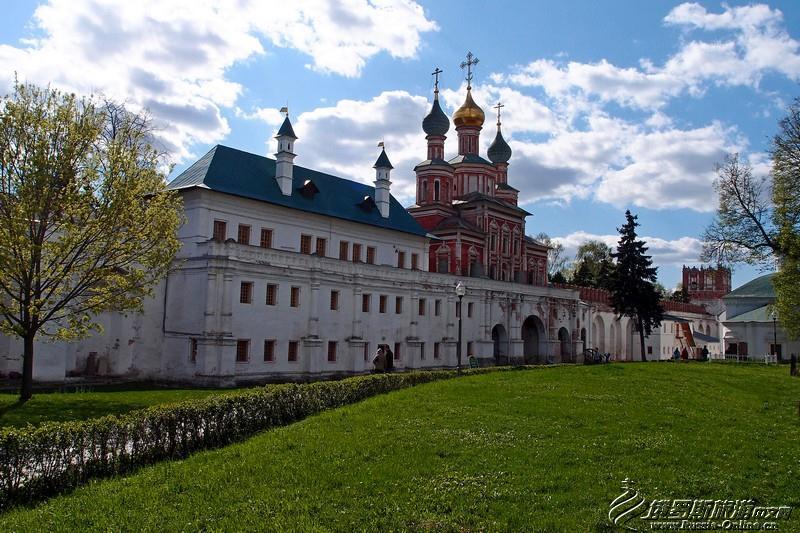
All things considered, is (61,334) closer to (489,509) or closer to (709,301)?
(489,509)

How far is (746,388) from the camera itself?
24.3 metres

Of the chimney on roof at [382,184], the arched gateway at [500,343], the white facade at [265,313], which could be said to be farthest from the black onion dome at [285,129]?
the arched gateway at [500,343]

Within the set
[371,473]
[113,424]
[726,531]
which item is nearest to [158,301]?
[113,424]

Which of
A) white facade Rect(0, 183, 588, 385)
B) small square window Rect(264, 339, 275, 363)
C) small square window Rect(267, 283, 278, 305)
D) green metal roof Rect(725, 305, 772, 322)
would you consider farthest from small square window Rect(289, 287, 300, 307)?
green metal roof Rect(725, 305, 772, 322)

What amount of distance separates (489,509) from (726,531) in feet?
9.75

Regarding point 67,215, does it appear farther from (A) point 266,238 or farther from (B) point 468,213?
(B) point 468,213

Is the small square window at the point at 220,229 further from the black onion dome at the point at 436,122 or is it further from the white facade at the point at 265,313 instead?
the black onion dome at the point at 436,122

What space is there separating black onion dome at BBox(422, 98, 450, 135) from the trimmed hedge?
1658 inches

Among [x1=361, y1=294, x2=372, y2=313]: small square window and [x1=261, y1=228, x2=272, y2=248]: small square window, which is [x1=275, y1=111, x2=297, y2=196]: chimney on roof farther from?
[x1=361, y1=294, x2=372, y2=313]: small square window

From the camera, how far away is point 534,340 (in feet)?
173

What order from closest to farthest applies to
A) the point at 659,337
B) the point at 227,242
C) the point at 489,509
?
1. the point at 489,509
2. the point at 227,242
3. the point at 659,337

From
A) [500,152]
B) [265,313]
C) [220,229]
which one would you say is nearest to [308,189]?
[220,229]

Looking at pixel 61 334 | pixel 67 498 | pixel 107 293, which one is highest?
pixel 107 293

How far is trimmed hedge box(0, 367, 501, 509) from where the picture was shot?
9.77 metres
